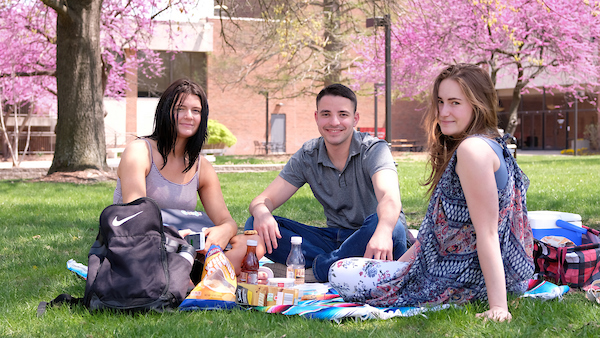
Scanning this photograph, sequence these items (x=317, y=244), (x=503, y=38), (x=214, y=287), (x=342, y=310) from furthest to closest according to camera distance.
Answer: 1. (x=503, y=38)
2. (x=317, y=244)
3. (x=214, y=287)
4. (x=342, y=310)

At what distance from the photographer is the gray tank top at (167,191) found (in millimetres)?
3637

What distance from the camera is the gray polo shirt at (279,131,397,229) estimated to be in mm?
3791

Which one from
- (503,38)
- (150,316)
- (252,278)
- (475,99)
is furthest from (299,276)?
(503,38)

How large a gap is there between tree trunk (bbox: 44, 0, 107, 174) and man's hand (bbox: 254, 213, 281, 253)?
28.2 ft

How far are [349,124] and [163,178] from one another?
51.1 inches

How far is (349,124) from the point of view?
12.4 ft

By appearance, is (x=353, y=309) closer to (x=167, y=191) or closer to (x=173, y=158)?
(x=167, y=191)

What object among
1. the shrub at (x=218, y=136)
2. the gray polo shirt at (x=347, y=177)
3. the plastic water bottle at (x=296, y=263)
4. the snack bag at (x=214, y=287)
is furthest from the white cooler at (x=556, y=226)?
the shrub at (x=218, y=136)

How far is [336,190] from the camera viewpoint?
12.7 ft

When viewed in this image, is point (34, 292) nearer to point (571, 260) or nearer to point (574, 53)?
point (571, 260)

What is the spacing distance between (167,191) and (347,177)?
1.22 metres

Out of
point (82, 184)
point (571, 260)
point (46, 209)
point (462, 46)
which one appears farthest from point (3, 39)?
point (571, 260)

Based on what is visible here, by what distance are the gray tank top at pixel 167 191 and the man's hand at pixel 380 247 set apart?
1.25 m

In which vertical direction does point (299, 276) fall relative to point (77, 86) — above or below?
below
